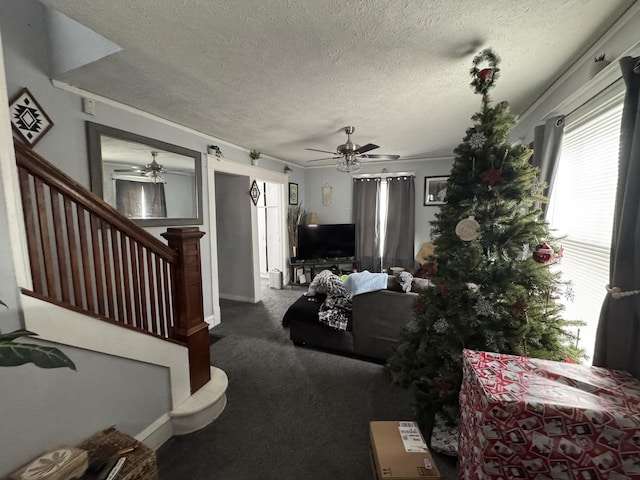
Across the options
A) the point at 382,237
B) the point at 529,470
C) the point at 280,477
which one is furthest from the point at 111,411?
the point at 382,237

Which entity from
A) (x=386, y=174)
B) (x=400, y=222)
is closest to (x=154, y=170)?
(x=386, y=174)

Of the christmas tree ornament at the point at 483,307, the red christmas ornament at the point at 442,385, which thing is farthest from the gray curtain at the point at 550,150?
the red christmas ornament at the point at 442,385

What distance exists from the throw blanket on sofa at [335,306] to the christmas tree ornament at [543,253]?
1.59 meters

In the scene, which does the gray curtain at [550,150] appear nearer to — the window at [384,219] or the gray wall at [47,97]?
the window at [384,219]

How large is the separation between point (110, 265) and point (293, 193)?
4007 millimetres

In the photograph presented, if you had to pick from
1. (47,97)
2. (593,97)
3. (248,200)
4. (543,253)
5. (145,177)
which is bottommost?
(543,253)

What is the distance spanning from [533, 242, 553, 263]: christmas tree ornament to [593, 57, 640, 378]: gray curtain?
22 centimetres

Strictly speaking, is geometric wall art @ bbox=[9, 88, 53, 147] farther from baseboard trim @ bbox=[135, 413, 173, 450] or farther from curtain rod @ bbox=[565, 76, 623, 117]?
curtain rod @ bbox=[565, 76, 623, 117]

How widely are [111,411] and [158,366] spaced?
0.91 feet

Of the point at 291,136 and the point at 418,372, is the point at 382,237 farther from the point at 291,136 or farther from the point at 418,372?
the point at 418,372

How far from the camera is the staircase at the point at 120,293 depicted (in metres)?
1.12

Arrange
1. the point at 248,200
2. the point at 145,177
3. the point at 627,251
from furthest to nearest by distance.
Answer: the point at 248,200, the point at 145,177, the point at 627,251

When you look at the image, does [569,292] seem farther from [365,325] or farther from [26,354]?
[26,354]

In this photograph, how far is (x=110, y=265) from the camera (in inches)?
55.4
